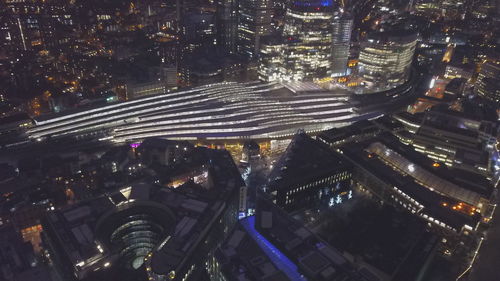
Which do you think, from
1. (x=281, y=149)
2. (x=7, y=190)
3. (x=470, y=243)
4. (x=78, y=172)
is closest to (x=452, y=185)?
(x=470, y=243)

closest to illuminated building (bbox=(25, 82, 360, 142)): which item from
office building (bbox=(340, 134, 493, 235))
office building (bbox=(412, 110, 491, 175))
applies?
office building (bbox=(412, 110, 491, 175))

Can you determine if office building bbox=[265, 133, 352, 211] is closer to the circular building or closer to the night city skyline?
the night city skyline

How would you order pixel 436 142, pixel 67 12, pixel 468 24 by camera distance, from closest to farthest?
pixel 436 142 → pixel 67 12 → pixel 468 24

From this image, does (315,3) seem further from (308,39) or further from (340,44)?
(340,44)

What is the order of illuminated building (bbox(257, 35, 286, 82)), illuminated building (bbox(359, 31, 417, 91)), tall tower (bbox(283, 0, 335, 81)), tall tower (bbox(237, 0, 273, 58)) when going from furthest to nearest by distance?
tall tower (bbox(237, 0, 273, 58)) → illuminated building (bbox(257, 35, 286, 82)) → tall tower (bbox(283, 0, 335, 81)) → illuminated building (bbox(359, 31, 417, 91))

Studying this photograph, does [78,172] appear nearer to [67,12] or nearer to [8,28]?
[8,28]

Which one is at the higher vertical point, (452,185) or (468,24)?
(468,24)

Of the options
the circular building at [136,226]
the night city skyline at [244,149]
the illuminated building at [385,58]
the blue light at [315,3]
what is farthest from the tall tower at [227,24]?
the circular building at [136,226]
